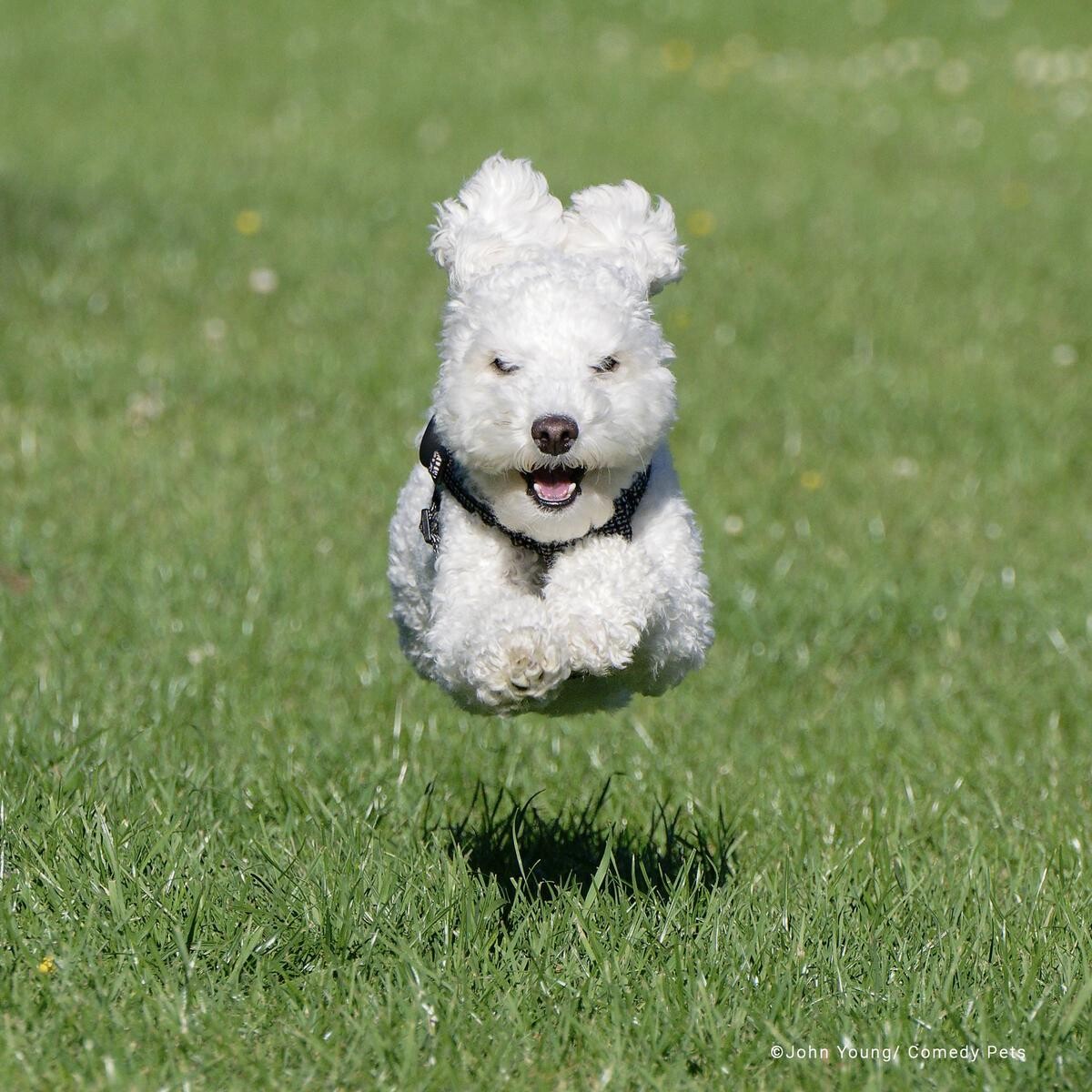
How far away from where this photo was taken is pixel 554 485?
3285mm

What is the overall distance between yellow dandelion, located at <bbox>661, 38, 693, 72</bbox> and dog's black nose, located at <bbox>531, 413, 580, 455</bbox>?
44.8 feet

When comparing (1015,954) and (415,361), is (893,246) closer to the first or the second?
(415,361)

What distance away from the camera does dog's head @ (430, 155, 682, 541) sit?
3.19 metres

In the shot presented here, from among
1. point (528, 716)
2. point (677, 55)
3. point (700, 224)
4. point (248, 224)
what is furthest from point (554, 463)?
point (677, 55)

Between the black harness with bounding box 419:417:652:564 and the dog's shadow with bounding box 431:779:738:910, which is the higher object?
the black harness with bounding box 419:417:652:564

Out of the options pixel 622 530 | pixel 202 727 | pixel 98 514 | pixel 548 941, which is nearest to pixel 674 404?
pixel 622 530

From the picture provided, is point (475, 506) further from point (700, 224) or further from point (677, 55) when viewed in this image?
point (677, 55)

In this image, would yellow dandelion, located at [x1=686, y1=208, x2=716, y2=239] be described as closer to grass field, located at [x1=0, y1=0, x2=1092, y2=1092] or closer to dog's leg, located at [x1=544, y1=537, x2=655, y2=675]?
grass field, located at [x1=0, y1=0, x2=1092, y2=1092]

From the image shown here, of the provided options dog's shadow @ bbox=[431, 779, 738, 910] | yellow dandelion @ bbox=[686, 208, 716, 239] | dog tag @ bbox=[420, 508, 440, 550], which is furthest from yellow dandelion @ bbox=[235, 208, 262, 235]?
dog tag @ bbox=[420, 508, 440, 550]

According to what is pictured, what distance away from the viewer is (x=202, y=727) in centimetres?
528

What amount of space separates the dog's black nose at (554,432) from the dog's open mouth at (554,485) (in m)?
0.12

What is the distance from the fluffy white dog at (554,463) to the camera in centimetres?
318

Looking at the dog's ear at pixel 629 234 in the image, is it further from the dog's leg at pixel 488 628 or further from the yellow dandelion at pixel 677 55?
the yellow dandelion at pixel 677 55

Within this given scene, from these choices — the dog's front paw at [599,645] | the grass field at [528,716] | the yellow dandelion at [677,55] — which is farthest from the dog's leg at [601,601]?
the yellow dandelion at [677,55]
